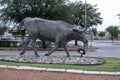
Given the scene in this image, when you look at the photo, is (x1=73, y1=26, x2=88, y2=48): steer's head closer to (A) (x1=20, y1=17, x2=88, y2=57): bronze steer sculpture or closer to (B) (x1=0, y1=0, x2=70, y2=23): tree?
(A) (x1=20, y1=17, x2=88, y2=57): bronze steer sculpture

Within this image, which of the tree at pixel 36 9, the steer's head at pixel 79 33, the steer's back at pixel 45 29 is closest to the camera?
the steer's head at pixel 79 33

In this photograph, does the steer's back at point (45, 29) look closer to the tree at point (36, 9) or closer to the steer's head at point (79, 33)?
the steer's head at point (79, 33)

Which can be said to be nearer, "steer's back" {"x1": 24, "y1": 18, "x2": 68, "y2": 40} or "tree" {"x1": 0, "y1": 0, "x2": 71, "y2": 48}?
"steer's back" {"x1": 24, "y1": 18, "x2": 68, "y2": 40}

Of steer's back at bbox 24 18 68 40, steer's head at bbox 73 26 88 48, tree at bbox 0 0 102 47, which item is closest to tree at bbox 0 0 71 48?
tree at bbox 0 0 102 47

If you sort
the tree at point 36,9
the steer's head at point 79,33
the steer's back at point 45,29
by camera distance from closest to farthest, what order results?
the steer's head at point 79,33, the steer's back at point 45,29, the tree at point 36,9

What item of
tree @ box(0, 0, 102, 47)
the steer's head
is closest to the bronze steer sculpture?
the steer's head

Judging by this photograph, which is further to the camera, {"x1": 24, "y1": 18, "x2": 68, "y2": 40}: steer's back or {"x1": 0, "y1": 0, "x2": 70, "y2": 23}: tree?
{"x1": 0, "y1": 0, "x2": 70, "y2": 23}: tree

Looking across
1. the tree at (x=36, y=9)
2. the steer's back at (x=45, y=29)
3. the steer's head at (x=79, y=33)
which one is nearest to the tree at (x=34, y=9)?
the tree at (x=36, y=9)

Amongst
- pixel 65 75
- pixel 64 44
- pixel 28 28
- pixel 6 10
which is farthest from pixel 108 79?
pixel 6 10

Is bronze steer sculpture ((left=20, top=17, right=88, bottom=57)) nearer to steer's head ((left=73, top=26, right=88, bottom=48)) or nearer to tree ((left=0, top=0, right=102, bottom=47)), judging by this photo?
steer's head ((left=73, top=26, right=88, bottom=48))

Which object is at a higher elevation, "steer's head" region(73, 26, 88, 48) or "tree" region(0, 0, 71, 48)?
"tree" region(0, 0, 71, 48)

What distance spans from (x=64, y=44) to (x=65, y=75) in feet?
16.4

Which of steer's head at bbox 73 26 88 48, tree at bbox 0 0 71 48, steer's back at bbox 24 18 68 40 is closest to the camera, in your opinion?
steer's head at bbox 73 26 88 48

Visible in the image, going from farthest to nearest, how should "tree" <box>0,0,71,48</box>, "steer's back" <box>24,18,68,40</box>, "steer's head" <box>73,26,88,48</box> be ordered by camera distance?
1. "tree" <box>0,0,71,48</box>
2. "steer's back" <box>24,18,68,40</box>
3. "steer's head" <box>73,26,88,48</box>
